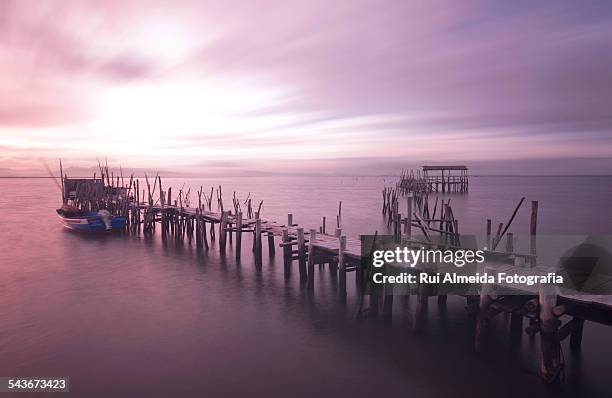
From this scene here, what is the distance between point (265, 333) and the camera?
11.9m

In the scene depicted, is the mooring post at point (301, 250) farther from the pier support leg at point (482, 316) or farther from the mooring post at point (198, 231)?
the mooring post at point (198, 231)

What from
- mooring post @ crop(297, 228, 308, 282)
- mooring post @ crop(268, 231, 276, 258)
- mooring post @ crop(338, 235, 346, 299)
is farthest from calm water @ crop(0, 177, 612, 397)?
mooring post @ crop(268, 231, 276, 258)

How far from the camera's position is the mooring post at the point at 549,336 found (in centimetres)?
820

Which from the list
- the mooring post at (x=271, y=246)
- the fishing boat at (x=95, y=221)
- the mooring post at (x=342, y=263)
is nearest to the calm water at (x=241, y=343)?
the mooring post at (x=342, y=263)

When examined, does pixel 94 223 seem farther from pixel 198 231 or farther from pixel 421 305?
pixel 421 305

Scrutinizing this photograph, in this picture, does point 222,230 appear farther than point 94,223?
No

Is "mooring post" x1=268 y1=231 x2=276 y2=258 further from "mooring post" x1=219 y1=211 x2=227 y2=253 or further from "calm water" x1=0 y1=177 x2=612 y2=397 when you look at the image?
"mooring post" x1=219 y1=211 x2=227 y2=253

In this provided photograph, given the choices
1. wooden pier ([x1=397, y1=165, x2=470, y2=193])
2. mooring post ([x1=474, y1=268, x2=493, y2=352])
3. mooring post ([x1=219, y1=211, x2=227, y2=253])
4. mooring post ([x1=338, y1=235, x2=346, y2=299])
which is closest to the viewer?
mooring post ([x1=474, y1=268, x2=493, y2=352])

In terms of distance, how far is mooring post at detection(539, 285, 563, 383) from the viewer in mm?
8203

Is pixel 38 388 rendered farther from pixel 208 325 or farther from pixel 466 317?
pixel 466 317

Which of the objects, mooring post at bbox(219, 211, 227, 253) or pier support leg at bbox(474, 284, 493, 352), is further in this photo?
mooring post at bbox(219, 211, 227, 253)

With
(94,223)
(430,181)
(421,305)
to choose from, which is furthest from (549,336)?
(430,181)

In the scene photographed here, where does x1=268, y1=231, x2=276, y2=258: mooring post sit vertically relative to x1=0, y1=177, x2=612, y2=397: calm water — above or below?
above

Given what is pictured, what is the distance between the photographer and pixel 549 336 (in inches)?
323
